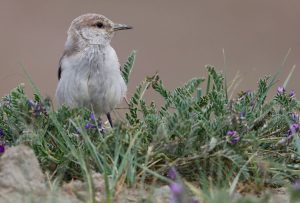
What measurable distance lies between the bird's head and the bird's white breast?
0.27 m

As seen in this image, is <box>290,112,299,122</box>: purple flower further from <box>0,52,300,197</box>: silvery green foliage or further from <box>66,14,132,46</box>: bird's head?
<box>66,14,132,46</box>: bird's head

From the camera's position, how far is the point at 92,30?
718cm

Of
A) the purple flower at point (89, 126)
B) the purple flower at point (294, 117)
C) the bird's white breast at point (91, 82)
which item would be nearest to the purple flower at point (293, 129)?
the purple flower at point (294, 117)

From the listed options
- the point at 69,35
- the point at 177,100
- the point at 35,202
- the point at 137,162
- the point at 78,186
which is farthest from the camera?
the point at 69,35

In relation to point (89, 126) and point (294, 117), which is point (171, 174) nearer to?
point (89, 126)

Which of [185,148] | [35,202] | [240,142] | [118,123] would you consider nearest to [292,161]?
[240,142]

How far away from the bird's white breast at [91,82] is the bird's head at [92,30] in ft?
0.88

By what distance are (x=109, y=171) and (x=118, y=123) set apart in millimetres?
372

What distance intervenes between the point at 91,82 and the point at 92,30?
702 millimetres

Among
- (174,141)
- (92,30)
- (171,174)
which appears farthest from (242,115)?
(92,30)

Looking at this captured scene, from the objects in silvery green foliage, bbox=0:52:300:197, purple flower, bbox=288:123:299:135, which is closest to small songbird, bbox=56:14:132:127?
silvery green foliage, bbox=0:52:300:197

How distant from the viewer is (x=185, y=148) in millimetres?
4773

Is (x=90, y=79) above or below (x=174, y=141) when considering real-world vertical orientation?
above

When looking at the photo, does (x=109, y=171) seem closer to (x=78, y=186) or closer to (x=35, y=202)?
(x=78, y=186)
